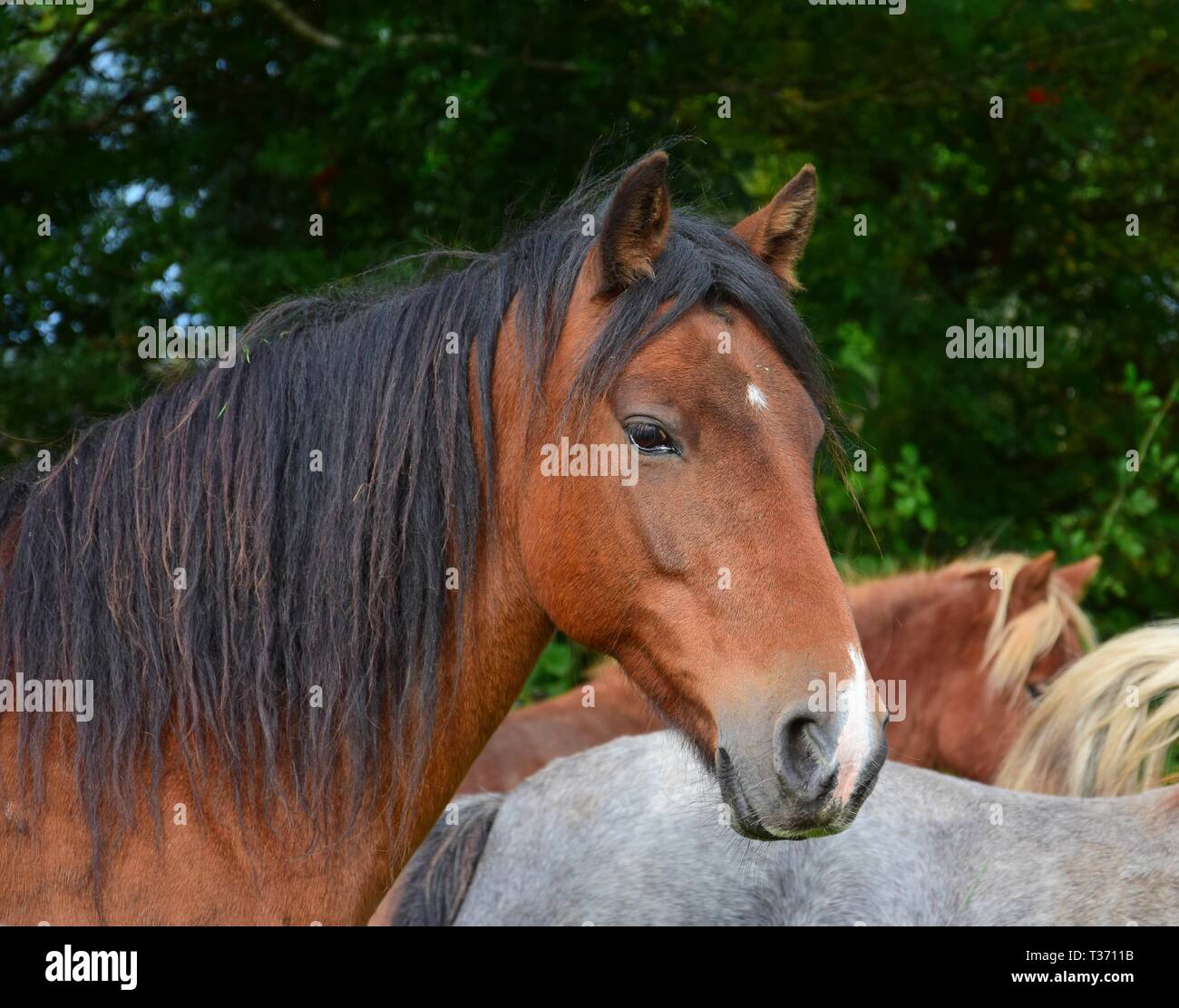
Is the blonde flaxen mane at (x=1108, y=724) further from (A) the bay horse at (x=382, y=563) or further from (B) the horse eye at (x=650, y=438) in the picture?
(B) the horse eye at (x=650, y=438)

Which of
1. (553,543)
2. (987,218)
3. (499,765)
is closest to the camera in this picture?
(553,543)

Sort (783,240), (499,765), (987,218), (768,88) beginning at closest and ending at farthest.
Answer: (783,240) < (499,765) < (768,88) < (987,218)

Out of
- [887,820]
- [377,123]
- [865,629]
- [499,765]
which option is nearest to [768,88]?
[377,123]

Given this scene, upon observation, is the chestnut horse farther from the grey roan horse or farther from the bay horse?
the bay horse

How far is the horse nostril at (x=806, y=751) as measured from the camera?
1926mm

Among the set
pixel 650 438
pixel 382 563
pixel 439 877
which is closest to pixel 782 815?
pixel 650 438

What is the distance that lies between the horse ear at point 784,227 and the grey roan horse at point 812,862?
1.29 metres

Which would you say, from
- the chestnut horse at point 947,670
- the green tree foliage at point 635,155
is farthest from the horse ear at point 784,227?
the green tree foliage at point 635,155

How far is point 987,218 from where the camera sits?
7.93 metres

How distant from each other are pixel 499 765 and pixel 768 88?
3863 mm

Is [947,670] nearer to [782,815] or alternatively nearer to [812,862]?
[812,862]
